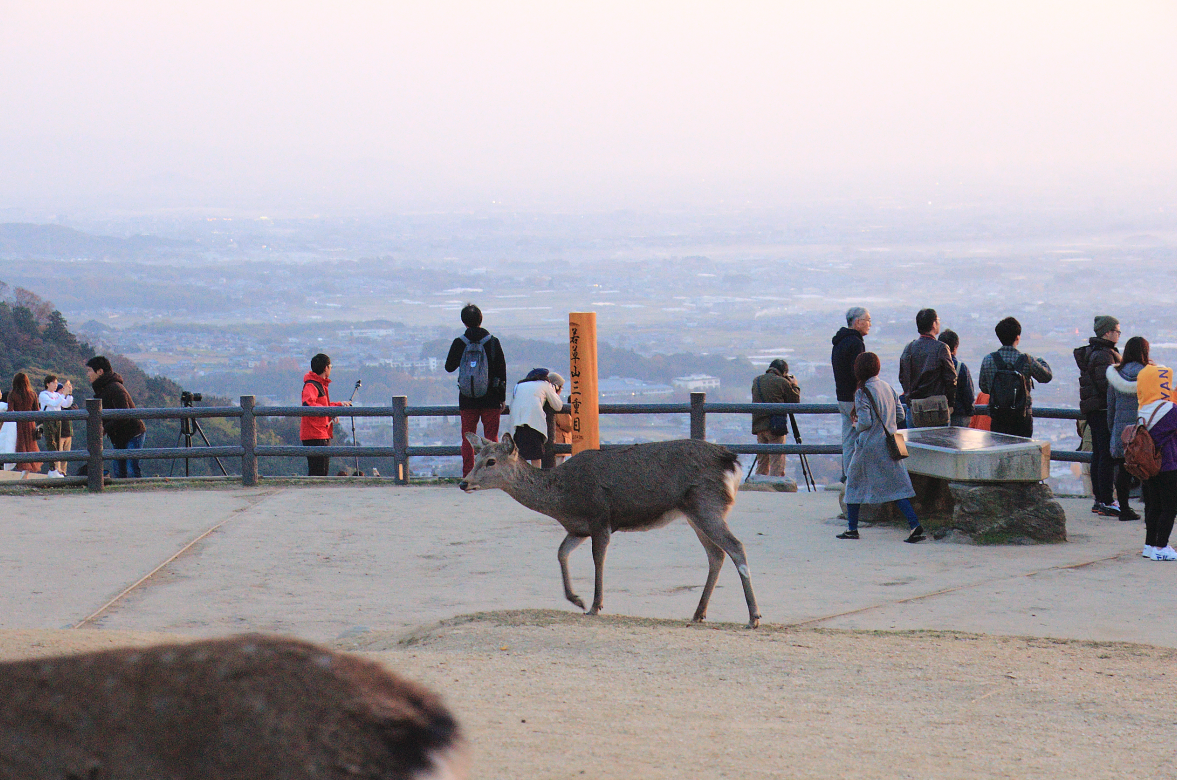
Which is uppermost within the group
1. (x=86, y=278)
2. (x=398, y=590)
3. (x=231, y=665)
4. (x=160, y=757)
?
(x=86, y=278)

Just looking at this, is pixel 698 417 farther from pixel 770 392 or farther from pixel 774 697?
pixel 774 697

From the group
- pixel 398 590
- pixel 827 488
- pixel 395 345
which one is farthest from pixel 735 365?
pixel 398 590

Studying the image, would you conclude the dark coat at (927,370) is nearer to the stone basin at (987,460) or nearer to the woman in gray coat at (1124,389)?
the stone basin at (987,460)

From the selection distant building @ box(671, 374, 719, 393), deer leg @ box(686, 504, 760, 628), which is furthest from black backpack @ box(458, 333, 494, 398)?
distant building @ box(671, 374, 719, 393)

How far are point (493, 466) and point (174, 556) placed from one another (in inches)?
149

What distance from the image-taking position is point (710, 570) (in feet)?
26.8

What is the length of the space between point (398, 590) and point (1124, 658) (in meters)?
5.41

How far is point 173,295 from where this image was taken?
78750 mm

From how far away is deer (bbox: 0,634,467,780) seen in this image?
254cm

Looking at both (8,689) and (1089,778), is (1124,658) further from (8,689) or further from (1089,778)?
(8,689)

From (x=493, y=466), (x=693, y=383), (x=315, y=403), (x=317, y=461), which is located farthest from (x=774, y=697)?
(x=693, y=383)

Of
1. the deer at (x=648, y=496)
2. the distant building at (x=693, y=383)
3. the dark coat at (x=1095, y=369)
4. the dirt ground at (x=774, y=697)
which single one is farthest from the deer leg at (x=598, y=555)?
the distant building at (x=693, y=383)

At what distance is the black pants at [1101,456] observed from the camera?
11.7 metres

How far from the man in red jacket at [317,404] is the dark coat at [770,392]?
5491mm
